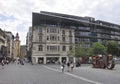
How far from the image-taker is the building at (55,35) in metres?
99.1

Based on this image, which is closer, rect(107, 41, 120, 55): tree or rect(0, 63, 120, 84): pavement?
rect(0, 63, 120, 84): pavement

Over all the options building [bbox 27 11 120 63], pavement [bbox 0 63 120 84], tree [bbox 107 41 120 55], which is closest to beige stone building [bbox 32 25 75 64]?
building [bbox 27 11 120 63]

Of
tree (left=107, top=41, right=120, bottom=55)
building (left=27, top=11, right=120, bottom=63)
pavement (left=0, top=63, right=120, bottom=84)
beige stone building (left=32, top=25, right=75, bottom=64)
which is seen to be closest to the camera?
pavement (left=0, top=63, right=120, bottom=84)

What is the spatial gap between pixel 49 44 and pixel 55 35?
440cm

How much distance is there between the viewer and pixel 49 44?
10006 centimetres

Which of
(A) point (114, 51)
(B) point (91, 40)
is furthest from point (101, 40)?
(A) point (114, 51)

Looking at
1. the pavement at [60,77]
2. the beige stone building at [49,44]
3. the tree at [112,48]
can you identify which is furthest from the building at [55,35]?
the pavement at [60,77]

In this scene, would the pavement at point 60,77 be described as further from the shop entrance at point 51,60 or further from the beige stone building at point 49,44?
the shop entrance at point 51,60

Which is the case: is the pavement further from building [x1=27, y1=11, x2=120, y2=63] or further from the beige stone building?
building [x1=27, y1=11, x2=120, y2=63]

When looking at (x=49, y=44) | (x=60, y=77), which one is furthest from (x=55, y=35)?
(x=60, y=77)

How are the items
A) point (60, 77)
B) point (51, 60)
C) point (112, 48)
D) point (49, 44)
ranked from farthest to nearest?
point (112, 48) < point (51, 60) < point (49, 44) < point (60, 77)

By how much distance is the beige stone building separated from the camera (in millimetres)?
98750

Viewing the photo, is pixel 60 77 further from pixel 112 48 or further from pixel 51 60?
pixel 112 48

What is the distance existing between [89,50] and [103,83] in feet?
260
